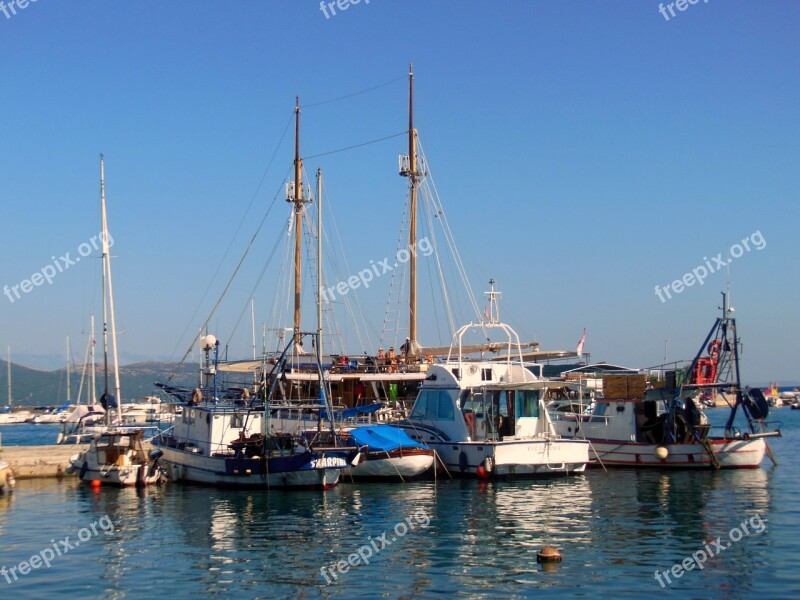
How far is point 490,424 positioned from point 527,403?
2.17 meters

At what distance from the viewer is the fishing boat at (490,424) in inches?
1647

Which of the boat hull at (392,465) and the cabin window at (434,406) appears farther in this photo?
the cabin window at (434,406)

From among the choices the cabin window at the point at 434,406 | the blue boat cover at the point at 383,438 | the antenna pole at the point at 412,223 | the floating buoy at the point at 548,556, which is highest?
the antenna pole at the point at 412,223

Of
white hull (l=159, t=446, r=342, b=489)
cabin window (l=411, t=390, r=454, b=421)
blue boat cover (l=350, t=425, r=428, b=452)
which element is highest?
cabin window (l=411, t=390, r=454, b=421)

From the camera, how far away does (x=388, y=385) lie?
56.9m

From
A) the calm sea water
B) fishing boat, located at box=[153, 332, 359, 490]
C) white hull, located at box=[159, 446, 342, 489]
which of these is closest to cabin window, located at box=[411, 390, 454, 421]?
the calm sea water

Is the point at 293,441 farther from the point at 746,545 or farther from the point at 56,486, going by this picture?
the point at 746,545

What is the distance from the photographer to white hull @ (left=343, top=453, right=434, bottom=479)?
135 ft

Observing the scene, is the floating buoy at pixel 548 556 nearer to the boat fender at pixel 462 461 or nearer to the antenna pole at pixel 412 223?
the boat fender at pixel 462 461

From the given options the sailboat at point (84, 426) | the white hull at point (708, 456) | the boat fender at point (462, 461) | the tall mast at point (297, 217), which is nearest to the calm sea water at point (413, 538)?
the boat fender at point (462, 461)

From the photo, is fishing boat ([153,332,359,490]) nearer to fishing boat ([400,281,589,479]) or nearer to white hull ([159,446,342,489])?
white hull ([159,446,342,489])

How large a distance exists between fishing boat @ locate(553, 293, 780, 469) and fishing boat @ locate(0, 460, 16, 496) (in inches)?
1009

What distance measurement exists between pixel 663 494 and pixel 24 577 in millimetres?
23903

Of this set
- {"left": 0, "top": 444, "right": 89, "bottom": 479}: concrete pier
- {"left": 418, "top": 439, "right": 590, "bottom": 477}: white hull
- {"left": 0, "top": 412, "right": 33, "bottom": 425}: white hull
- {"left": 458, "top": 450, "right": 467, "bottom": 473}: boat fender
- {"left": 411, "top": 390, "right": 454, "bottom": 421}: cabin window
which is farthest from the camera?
{"left": 0, "top": 412, "right": 33, "bottom": 425}: white hull
